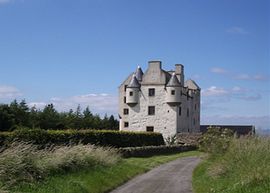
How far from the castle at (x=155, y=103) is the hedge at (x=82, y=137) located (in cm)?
538

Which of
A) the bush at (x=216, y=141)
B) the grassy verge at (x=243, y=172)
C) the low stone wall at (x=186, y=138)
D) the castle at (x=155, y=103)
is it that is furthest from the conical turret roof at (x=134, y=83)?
the grassy verge at (x=243, y=172)

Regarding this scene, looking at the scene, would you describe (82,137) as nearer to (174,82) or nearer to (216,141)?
(216,141)

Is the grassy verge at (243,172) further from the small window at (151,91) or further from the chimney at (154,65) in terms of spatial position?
the chimney at (154,65)

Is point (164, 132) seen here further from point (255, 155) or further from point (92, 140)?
point (255, 155)

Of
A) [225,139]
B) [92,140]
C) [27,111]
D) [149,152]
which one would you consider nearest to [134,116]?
[27,111]

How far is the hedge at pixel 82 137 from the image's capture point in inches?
1120

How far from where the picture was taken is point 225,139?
1148 inches

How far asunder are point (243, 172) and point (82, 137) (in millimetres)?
22175

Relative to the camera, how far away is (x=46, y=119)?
67500 mm

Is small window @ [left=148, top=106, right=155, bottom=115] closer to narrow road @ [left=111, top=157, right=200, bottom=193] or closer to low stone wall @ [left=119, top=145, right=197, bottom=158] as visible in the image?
low stone wall @ [left=119, top=145, right=197, bottom=158]

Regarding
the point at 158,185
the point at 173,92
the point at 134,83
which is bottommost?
the point at 158,185

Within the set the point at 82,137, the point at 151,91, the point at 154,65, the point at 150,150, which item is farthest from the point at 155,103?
the point at 82,137

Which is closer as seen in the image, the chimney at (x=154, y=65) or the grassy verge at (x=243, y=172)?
the grassy verge at (x=243, y=172)

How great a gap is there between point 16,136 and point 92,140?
1291 centimetres
